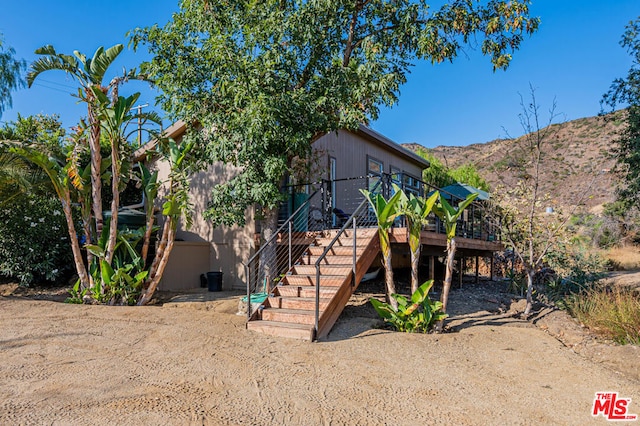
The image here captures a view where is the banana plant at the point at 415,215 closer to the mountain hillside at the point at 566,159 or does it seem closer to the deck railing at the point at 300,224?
the deck railing at the point at 300,224

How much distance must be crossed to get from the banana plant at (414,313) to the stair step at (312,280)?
68 centimetres

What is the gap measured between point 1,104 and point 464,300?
12709mm

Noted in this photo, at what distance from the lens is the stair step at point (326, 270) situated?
7039 mm

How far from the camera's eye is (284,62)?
802 centimetres

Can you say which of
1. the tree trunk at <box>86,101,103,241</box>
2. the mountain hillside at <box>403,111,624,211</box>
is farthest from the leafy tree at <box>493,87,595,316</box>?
the mountain hillside at <box>403,111,624,211</box>

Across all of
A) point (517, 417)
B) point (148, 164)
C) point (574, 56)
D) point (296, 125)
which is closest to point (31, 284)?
point (148, 164)

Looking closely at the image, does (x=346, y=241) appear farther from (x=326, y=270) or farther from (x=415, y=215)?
(x=415, y=215)

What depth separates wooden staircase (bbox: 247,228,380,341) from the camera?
6270 mm

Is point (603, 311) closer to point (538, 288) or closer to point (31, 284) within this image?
point (538, 288)

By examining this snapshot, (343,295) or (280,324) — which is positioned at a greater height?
(343,295)

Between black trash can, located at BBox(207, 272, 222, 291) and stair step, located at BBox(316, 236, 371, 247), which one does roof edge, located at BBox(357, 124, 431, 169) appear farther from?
black trash can, located at BBox(207, 272, 222, 291)

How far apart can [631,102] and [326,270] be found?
1289 centimetres

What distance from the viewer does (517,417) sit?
3.87 m

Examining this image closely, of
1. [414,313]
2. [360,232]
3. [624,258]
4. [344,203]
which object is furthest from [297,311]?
[624,258]
